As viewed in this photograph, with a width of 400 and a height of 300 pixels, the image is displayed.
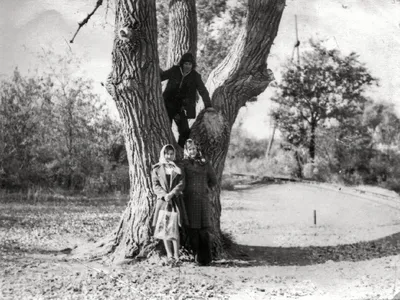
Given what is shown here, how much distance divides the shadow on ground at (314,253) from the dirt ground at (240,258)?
2cm

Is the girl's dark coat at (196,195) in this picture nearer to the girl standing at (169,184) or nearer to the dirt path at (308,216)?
the girl standing at (169,184)

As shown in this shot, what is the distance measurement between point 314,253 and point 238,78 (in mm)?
3473

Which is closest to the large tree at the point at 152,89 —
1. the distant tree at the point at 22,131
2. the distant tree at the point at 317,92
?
the distant tree at the point at 22,131

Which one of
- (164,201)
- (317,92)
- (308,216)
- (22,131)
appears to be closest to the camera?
(164,201)

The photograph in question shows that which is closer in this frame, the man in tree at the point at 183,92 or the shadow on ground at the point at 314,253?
the man in tree at the point at 183,92

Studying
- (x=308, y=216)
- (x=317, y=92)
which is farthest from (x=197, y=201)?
(x=317, y=92)

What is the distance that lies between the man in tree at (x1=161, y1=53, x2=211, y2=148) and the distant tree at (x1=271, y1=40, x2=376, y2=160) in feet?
62.5

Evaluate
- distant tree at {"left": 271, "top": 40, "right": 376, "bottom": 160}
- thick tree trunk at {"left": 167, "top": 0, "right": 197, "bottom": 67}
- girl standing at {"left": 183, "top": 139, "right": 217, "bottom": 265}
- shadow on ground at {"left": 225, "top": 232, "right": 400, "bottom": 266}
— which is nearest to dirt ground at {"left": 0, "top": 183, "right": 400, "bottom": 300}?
shadow on ground at {"left": 225, "top": 232, "right": 400, "bottom": 266}

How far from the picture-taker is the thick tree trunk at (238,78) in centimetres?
851

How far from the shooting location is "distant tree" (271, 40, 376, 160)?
2675 cm

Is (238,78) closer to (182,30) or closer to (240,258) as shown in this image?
(182,30)

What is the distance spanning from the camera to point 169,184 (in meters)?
7.64

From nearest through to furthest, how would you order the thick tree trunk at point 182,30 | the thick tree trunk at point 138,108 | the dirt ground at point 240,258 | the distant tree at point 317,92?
the dirt ground at point 240,258
the thick tree trunk at point 138,108
the thick tree trunk at point 182,30
the distant tree at point 317,92

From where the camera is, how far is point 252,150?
4281 cm
